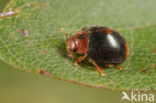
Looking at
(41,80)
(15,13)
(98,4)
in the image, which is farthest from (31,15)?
(41,80)

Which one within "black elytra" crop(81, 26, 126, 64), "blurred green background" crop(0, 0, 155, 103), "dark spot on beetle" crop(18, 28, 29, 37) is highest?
"dark spot on beetle" crop(18, 28, 29, 37)

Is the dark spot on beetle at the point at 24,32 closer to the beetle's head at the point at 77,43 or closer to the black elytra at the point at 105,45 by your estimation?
the beetle's head at the point at 77,43

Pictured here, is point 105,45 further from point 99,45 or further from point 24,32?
point 24,32

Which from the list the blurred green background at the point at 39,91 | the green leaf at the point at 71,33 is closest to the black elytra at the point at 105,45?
the green leaf at the point at 71,33

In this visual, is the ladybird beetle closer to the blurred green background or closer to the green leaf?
the green leaf

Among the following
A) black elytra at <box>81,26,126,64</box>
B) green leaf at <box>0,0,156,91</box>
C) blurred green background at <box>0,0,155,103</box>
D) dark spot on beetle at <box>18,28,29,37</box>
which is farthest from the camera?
blurred green background at <box>0,0,155,103</box>

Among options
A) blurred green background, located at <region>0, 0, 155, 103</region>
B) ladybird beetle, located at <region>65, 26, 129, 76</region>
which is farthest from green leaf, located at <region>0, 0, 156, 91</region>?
blurred green background, located at <region>0, 0, 155, 103</region>

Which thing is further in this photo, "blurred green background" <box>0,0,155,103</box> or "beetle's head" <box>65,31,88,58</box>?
"blurred green background" <box>0,0,155,103</box>

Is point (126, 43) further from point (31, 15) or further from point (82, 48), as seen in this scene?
point (31, 15)
